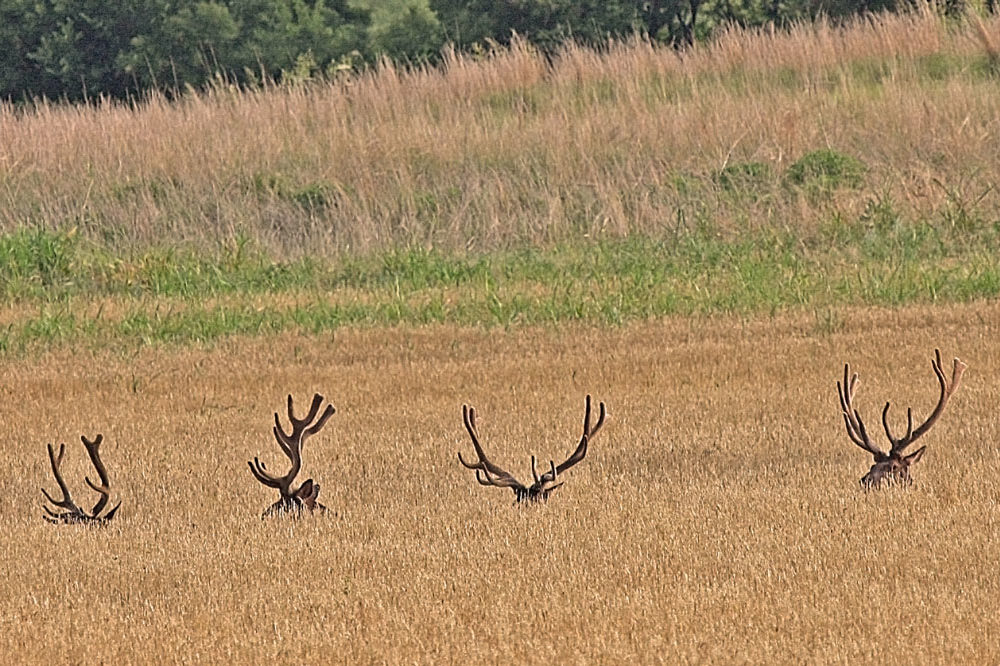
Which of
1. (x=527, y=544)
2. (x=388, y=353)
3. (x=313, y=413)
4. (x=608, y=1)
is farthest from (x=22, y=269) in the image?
(x=608, y=1)

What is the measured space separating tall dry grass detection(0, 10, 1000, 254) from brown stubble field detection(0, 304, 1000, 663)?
500cm

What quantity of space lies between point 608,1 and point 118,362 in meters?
15.4

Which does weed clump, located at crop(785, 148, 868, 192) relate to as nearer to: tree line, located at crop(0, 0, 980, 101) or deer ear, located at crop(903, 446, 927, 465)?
deer ear, located at crop(903, 446, 927, 465)

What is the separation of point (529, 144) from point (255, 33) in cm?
1122

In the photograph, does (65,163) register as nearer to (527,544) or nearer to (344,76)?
(344,76)

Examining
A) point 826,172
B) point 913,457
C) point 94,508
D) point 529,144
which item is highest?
point 529,144

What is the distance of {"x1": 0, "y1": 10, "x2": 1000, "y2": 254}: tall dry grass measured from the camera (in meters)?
15.5

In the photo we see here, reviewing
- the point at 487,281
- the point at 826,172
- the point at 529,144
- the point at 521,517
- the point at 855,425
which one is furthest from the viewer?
the point at 529,144

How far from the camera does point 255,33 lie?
26.9m

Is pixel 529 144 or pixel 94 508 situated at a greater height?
pixel 529 144

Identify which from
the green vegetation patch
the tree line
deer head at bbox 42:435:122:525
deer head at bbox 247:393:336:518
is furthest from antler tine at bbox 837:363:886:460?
the tree line

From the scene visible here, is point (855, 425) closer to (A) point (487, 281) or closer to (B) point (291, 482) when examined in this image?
(B) point (291, 482)

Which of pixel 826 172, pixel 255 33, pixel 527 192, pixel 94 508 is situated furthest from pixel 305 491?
pixel 255 33

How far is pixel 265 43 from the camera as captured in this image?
88.5 feet
